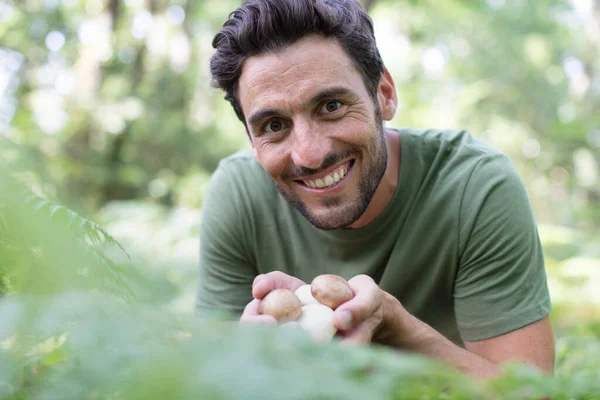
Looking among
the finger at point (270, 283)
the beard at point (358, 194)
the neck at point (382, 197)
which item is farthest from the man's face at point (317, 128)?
the finger at point (270, 283)

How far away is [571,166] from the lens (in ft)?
37.9

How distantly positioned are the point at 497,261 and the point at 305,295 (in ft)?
2.55

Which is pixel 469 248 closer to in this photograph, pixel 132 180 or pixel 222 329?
pixel 222 329

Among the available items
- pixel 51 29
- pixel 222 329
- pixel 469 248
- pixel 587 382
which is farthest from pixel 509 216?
pixel 51 29

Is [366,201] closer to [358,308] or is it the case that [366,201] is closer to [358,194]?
[358,194]

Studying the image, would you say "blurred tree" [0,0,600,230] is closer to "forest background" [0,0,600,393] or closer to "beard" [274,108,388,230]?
"forest background" [0,0,600,393]

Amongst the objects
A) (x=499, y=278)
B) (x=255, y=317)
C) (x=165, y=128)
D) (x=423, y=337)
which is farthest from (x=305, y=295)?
(x=165, y=128)

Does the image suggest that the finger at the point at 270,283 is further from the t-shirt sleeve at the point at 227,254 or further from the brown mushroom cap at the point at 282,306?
the t-shirt sleeve at the point at 227,254

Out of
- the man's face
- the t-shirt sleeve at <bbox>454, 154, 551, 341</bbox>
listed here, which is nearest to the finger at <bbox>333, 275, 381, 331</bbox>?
the man's face

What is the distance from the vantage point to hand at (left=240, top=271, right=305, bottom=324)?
1284 millimetres

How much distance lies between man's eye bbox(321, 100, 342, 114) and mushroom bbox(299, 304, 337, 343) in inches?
29.9

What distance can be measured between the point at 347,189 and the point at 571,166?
1108cm

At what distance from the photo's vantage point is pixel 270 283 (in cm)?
144

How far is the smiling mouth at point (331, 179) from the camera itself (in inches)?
74.3
